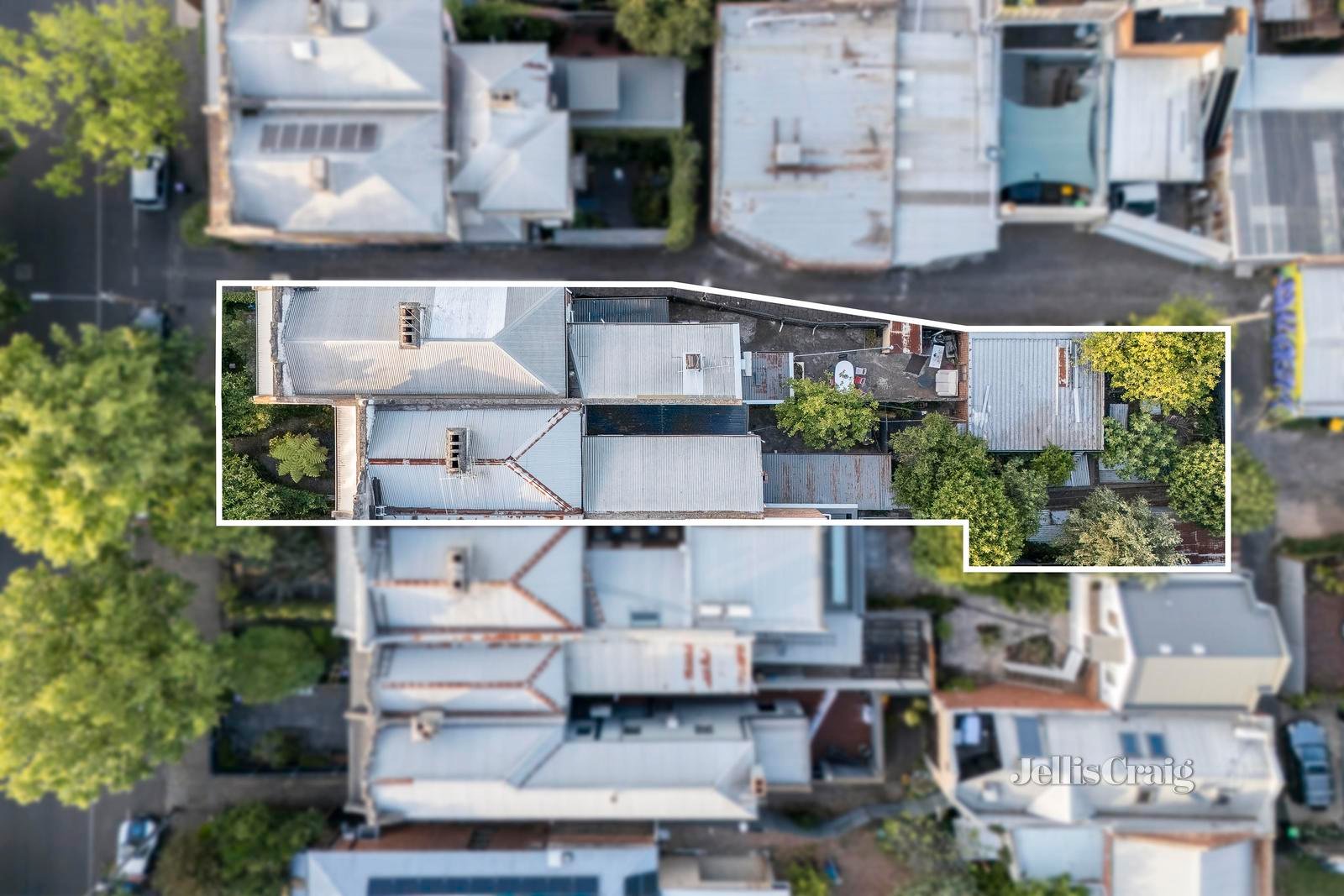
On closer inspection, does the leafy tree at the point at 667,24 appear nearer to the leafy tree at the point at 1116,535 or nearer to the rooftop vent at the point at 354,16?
the rooftop vent at the point at 354,16

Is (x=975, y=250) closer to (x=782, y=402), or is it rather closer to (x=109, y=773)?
(x=782, y=402)

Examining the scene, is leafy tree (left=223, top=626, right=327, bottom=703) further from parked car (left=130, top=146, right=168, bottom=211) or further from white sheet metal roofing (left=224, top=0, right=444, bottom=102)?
white sheet metal roofing (left=224, top=0, right=444, bottom=102)

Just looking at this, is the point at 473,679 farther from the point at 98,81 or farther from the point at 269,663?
the point at 98,81

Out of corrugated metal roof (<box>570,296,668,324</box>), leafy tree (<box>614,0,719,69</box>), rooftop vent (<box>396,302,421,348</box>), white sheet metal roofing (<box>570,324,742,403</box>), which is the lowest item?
white sheet metal roofing (<box>570,324,742,403</box>)

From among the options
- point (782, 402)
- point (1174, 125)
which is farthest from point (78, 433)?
point (1174, 125)

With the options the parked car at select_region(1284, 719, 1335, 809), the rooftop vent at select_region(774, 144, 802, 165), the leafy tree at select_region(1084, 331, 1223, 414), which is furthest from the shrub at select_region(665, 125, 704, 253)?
the parked car at select_region(1284, 719, 1335, 809)

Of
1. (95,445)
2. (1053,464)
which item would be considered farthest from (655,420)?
(95,445)
